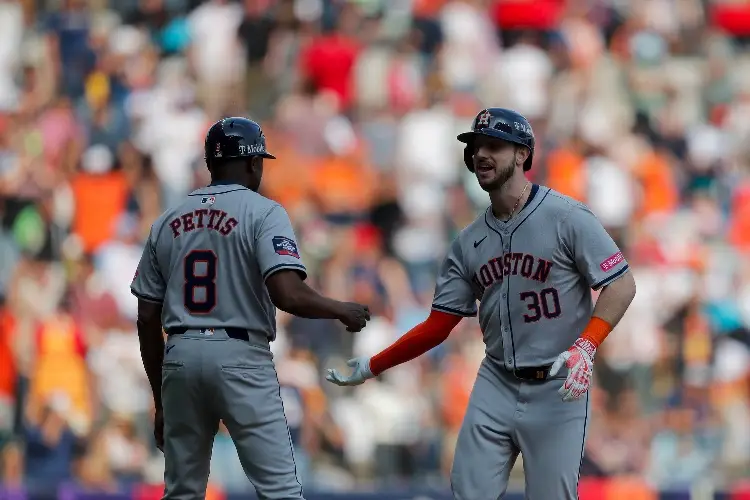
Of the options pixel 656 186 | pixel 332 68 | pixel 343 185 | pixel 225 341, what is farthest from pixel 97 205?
pixel 225 341

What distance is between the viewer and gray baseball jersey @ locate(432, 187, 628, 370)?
676 centimetres

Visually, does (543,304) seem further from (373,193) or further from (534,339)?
(373,193)

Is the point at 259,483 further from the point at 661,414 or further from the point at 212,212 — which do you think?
the point at 661,414

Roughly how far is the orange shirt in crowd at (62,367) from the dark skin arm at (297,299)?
19.7ft

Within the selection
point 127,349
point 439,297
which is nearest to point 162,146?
point 127,349

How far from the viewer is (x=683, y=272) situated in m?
13.4

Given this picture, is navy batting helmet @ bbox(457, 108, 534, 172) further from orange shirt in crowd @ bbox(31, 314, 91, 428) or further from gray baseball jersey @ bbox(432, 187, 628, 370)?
orange shirt in crowd @ bbox(31, 314, 91, 428)

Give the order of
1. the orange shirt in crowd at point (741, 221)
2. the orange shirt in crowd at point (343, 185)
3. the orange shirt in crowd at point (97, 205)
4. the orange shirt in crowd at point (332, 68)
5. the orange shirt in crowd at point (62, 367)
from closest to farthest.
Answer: the orange shirt in crowd at point (62, 367), the orange shirt in crowd at point (97, 205), the orange shirt in crowd at point (343, 185), the orange shirt in crowd at point (741, 221), the orange shirt in crowd at point (332, 68)

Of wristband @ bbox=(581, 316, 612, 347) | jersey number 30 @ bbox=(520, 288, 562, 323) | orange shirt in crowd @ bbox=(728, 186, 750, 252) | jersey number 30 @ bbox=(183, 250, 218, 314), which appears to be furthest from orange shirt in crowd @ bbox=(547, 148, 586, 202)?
jersey number 30 @ bbox=(183, 250, 218, 314)

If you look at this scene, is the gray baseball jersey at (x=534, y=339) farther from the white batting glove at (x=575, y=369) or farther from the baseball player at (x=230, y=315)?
the baseball player at (x=230, y=315)

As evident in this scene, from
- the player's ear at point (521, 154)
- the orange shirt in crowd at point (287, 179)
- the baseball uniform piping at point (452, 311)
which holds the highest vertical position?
the orange shirt in crowd at point (287, 179)

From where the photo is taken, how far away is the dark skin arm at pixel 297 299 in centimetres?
655

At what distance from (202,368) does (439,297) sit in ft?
4.26

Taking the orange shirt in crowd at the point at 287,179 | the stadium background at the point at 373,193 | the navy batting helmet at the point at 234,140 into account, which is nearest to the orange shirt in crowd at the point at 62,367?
the stadium background at the point at 373,193
